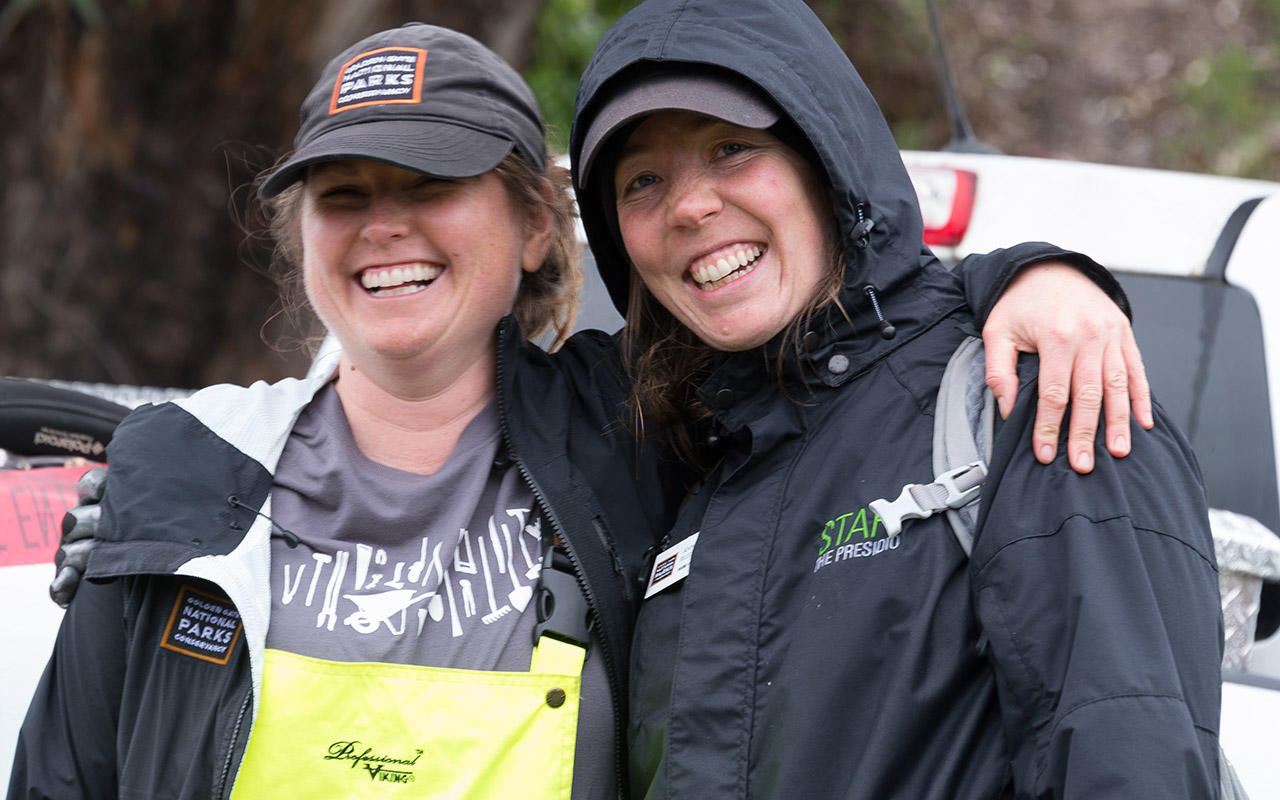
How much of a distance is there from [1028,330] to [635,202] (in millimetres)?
671

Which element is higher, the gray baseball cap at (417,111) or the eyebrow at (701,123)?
the gray baseball cap at (417,111)

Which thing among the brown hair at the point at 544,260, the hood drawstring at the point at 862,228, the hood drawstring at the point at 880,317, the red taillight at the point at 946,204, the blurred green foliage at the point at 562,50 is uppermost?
the blurred green foliage at the point at 562,50

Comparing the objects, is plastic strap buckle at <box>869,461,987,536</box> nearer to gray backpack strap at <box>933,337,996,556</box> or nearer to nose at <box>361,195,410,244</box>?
gray backpack strap at <box>933,337,996,556</box>

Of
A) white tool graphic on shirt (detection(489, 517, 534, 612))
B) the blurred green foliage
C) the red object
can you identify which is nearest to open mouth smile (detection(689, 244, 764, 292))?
white tool graphic on shirt (detection(489, 517, 534, 612))

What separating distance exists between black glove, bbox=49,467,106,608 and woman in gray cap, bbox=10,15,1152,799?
0.04 meters

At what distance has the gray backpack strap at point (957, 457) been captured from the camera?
62.1 inches

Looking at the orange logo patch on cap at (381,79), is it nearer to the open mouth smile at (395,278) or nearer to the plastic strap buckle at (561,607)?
the open mouth smile at (395,278)

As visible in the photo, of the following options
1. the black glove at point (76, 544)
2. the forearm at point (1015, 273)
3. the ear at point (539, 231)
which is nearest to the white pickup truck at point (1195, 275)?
the forearm at point (1015, 273)

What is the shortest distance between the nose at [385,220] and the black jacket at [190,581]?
0.34 meters

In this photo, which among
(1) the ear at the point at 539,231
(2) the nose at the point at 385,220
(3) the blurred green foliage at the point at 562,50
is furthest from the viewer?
(3) the blurred green foliage at the point at 562,50

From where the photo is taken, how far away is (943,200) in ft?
9.11

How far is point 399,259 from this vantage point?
210 cm

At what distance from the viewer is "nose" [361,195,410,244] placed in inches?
82.3

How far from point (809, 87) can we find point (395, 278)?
76cm
